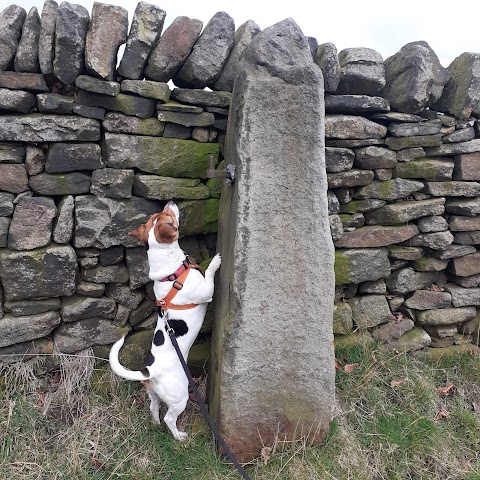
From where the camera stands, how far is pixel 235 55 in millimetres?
2973

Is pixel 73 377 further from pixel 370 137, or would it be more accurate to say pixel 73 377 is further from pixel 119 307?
pixel 370 137

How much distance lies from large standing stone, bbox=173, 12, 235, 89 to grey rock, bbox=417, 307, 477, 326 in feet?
8.84

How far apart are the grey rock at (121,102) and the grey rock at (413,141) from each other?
6.22 ft

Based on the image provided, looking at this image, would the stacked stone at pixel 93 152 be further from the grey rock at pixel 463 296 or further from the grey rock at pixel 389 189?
the grey rock at pixel 463 296

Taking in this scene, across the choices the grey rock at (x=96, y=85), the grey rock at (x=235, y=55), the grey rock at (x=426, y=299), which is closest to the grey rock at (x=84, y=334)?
the grey rock at (x=96, y=85)

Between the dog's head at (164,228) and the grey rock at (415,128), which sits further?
the grey rock at (415,128)

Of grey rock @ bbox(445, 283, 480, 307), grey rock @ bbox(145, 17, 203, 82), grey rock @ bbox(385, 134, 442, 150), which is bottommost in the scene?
grey rock @ bbox(445, 283, 480, 307)

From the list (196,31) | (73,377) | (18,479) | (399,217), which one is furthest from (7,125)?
(399,217)

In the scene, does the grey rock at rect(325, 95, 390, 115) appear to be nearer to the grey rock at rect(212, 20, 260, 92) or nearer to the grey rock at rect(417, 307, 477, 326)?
the grey rock at rect(212, 20, 260, 92)

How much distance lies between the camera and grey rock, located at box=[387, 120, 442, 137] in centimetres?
333

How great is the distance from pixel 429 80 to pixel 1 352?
3711 mm

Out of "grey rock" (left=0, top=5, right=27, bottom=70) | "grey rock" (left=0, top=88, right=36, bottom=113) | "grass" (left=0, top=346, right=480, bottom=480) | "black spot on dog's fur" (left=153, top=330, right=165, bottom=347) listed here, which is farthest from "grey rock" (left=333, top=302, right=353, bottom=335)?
"grey rock" (left=0, top=5, right=27, bottom=70)

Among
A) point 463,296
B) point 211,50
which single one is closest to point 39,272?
point 211,50

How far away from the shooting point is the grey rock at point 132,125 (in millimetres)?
2805
